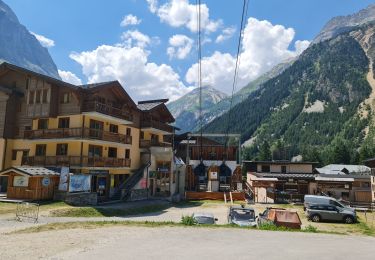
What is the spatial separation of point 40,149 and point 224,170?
96.8 feet

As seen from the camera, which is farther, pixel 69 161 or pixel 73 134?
pixel 73 134

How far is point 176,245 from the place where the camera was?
14.0 metres

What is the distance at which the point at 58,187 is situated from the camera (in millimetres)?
31891

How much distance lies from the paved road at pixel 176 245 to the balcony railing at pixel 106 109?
2034 centimetres

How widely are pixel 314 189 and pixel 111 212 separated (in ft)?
117

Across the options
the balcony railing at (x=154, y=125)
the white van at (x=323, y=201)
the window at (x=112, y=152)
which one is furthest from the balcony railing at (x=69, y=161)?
the white van at (x=323, y=201)

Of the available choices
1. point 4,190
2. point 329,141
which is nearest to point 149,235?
point 4,190

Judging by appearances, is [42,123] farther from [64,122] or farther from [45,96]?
[64,122]

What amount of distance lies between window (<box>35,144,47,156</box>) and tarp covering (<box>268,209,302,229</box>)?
1063 inches

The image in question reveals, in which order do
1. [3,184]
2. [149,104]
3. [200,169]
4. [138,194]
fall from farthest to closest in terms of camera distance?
[200,169] → [149,104] → [138,194] → [3,184]

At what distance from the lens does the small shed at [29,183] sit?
30500 mm

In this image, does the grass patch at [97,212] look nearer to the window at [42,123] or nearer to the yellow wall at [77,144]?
the yellow wall at [77,144]

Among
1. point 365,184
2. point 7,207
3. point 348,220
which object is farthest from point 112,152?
point 365,184

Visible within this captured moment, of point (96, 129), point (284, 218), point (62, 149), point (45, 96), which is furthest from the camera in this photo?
point (45, 96)
